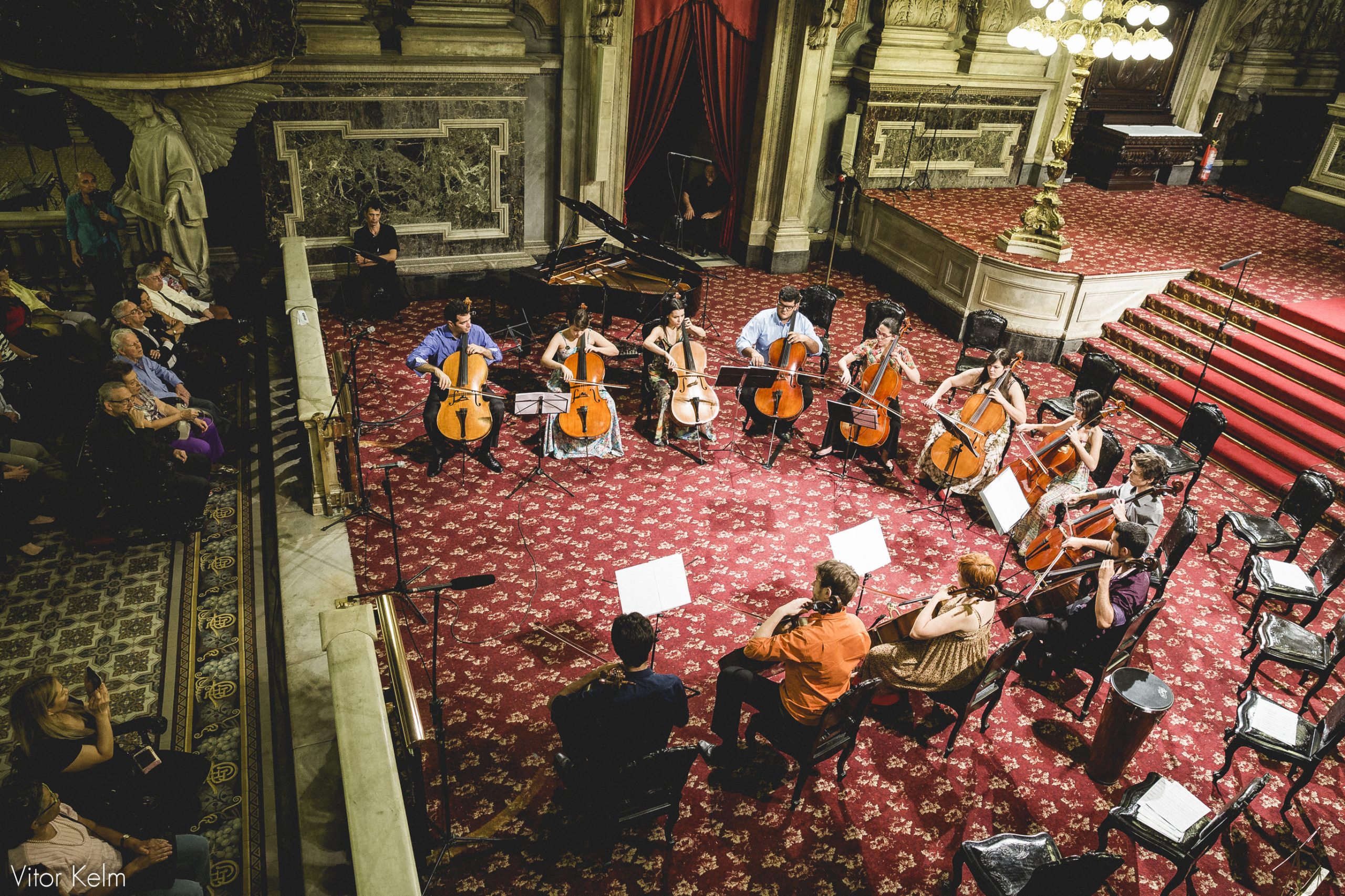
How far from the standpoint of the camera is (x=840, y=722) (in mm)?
3838

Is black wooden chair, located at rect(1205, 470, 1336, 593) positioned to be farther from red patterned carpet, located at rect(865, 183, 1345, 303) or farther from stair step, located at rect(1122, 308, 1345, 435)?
red patterned carpet, located at rect(865, 183, 1345, 303)

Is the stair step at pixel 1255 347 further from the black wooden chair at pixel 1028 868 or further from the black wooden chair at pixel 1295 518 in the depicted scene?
the black wooden chair at pixel 1028 868

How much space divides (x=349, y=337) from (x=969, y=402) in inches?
212

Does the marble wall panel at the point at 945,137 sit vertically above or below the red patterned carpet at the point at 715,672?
above

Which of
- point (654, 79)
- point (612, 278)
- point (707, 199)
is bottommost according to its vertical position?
point (612, 278)

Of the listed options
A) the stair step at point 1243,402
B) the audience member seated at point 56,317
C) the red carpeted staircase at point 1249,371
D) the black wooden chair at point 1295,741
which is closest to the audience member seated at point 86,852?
the audience member seated at point 56,317

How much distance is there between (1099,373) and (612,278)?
14.0 ft

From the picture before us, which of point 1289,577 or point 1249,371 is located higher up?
point 1249,371

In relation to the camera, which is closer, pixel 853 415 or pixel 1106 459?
pixel 853 415

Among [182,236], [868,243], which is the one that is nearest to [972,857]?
[182,236]

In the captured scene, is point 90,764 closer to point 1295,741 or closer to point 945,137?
point 1295,741

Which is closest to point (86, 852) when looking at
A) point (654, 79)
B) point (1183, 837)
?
point (1183, 837)

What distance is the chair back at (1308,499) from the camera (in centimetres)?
558

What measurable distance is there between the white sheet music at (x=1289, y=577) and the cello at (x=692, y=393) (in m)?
3.80
